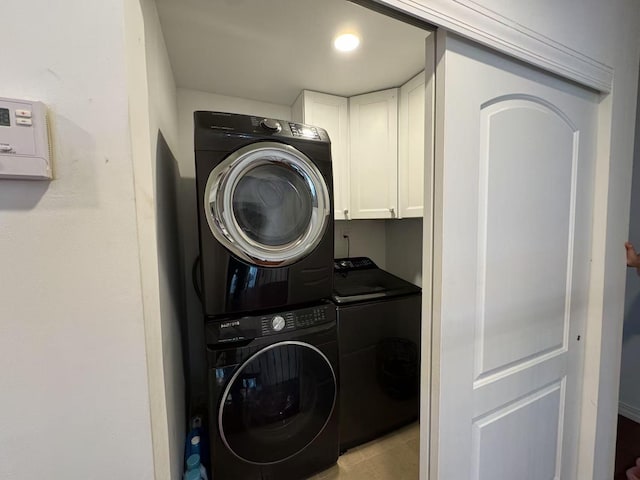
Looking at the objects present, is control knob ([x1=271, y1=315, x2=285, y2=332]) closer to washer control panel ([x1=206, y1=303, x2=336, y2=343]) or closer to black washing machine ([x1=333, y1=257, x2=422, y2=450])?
washer control panel ([x1=206, y1=303, x2=336, y2=343])

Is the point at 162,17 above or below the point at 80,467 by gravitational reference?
above

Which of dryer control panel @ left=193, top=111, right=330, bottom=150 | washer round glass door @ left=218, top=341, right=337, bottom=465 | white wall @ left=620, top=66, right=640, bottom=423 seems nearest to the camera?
dryer control panel @ left=193, top=111, right=330, bottom=150

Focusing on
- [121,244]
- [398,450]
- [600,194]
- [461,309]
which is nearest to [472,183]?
[461,309]

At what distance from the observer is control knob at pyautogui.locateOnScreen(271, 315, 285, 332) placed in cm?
116

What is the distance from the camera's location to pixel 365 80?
1.61 metres

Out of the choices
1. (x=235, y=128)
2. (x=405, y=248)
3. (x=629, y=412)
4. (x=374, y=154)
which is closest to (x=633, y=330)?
(x=629, y=412)

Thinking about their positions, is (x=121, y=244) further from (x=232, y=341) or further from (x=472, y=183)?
(x=472, y=183)

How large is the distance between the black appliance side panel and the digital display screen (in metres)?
1.34

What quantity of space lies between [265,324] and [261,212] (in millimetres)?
492

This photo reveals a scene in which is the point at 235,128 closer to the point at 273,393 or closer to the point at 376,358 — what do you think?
the point at 273,393

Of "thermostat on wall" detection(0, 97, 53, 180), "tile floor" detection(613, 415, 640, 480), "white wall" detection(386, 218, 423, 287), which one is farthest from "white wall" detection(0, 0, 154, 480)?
"tile floor" detection(613, 415, 640, 480)

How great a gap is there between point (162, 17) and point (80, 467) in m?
1.44

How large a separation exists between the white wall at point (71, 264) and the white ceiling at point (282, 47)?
742 millimetres

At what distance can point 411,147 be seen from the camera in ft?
5.53
